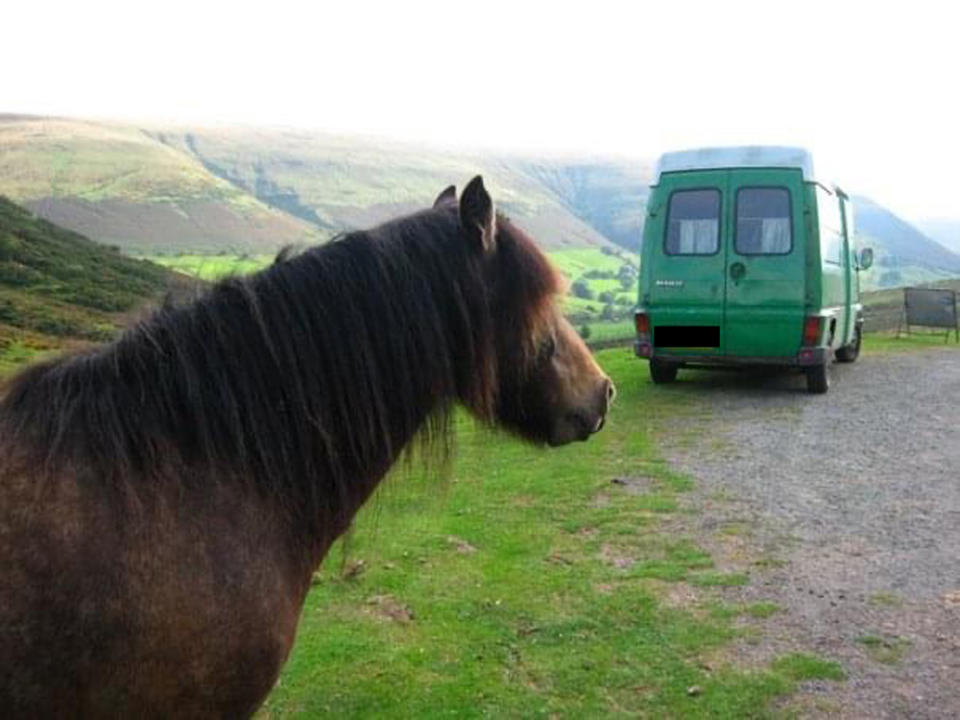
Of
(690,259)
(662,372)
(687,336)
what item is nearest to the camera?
(690,259)

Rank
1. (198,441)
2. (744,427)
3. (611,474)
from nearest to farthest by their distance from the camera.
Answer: (198,441), (611,474), (744,427)

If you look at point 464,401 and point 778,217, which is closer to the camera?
point 464,401

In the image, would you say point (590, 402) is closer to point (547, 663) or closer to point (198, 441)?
point (198, 441)

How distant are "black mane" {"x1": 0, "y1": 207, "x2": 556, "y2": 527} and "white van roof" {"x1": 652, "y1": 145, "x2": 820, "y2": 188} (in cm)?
1079

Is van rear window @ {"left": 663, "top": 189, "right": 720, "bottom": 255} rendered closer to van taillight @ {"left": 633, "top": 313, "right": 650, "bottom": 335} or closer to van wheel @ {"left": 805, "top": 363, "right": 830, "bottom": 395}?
van taillight @ {"left": 633, "top": 313, "right": 650, "bottom": 335}

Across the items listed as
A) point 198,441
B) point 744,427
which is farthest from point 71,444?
point 744,427

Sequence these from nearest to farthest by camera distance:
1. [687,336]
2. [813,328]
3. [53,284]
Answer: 1. [813,328]
2. [687,336]
3. [53,284]

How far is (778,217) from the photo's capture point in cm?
1265

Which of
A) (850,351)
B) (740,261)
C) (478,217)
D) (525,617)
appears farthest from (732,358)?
(478,217)

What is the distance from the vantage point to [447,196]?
3.46 metres

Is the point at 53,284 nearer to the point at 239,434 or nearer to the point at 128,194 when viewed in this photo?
the point at 239,434

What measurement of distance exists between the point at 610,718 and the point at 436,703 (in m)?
0.92

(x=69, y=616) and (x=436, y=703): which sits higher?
(x=69, y=616)

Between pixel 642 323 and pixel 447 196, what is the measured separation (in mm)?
10659
